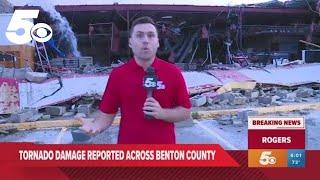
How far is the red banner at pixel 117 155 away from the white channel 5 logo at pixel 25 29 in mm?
658

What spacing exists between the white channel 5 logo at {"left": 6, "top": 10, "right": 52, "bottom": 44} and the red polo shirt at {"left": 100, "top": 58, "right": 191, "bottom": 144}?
50 centimetres

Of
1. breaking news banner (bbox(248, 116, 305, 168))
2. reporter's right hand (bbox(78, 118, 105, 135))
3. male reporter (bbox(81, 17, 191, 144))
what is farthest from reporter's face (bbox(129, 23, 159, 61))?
breaking news banner (bbox(248, 116, 305, 168))

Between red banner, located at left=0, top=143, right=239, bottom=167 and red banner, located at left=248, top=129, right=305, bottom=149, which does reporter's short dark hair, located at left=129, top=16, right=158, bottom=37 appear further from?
red banner, located at left=248, top=129, right=305, bottom=149

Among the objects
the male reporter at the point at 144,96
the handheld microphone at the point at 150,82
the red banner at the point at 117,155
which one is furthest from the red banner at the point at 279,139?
the handheld microphone at the point at 150,82

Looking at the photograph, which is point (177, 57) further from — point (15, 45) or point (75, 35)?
point (15, 45)

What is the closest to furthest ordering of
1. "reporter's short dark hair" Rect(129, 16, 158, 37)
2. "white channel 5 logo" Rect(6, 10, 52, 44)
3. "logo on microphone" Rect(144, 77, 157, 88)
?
"logo on microphone" Rect(144, 77, 157, 88)
"reporter's short dark hair" Rect(129, 16, 158, 37)
"white channel 5 logo" Rect(6, 10, 52, 44)

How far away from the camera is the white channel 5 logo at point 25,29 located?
3463 mm

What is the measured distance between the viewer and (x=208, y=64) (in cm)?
359

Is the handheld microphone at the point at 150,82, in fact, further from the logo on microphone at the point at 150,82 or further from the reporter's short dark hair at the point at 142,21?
the reporter's short dark hair at the point at 142,21

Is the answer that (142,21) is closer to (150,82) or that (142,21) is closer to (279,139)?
(150,82)

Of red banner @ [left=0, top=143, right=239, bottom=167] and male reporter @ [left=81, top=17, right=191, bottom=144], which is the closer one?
male reporter @ [left=81, top=17, right=191, bottom=144]

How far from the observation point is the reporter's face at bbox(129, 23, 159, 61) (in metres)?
3.33

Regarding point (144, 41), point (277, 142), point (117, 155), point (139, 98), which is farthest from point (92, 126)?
point (277, 142)

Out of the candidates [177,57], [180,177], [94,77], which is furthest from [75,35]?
[180,177]
